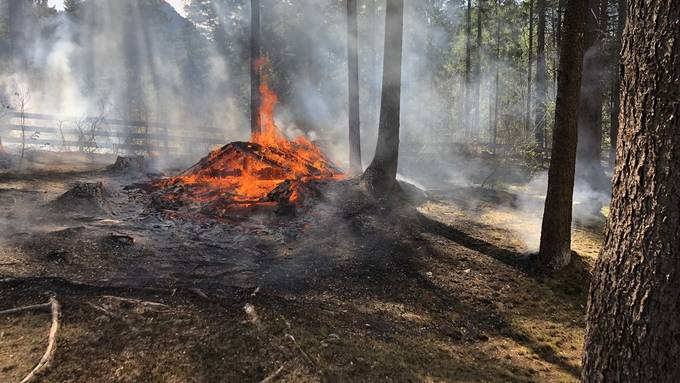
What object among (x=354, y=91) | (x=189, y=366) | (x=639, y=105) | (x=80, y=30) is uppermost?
(x=80, y=30)

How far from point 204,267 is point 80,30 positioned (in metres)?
39.4

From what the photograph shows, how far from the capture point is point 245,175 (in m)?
12.5

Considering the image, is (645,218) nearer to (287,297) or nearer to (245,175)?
(287,297)

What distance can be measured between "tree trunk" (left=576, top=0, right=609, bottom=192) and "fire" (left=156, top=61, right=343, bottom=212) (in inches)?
347

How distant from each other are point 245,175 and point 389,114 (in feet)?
15.3

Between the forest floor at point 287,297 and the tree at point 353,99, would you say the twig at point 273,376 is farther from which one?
the tree at point 353,99

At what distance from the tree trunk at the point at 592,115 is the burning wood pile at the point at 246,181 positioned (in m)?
8.79

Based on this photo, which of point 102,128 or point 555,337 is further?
point 102,128

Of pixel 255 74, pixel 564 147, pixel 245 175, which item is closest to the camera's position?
pixel 564 147

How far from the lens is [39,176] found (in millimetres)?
12633

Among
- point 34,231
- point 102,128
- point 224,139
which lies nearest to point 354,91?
point 224,139

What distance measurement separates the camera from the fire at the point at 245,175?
35.6ft

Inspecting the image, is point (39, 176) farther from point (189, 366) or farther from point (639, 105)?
point (639, 105)

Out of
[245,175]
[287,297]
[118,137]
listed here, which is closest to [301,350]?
[287,297]
